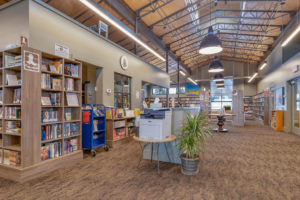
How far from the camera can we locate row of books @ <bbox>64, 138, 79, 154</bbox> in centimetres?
387

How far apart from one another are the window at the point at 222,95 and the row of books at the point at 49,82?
59.5 ft

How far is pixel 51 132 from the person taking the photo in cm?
355

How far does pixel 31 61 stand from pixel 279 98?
11.5 m

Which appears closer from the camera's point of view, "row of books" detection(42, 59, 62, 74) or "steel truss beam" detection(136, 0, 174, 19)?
"row of books" detection(42, 59, 62, 74)

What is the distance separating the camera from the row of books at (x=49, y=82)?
3418 millimetres

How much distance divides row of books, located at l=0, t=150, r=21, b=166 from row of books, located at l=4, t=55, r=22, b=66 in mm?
1612

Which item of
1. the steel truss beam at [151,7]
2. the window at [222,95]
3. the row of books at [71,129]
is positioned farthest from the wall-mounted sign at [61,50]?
the window at [222,95]

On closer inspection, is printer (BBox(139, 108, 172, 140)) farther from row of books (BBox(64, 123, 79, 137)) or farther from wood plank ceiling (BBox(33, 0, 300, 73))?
wood plank ceiling (BBox(33, 0, 300, 73))

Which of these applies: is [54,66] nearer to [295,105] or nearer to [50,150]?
[50,150]

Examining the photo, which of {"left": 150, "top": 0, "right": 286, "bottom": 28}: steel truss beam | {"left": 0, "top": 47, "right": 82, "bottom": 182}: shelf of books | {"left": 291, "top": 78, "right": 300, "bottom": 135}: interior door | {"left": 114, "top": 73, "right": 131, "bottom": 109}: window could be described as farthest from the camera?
{"left": 291, "top": 78, "right": 300, "bottom": 135}: interior door

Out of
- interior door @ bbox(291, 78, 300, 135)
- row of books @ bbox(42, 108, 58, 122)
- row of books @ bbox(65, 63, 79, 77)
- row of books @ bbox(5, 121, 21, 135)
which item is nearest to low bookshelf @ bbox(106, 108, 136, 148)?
row of books @ bbox(65, 63, 79, 77)

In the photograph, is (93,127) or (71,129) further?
(93,127)

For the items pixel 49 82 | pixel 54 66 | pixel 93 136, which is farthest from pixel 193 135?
pixel 54 66

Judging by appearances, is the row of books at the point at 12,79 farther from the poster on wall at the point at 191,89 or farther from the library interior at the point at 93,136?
the poster on wall at the point at 191,89
